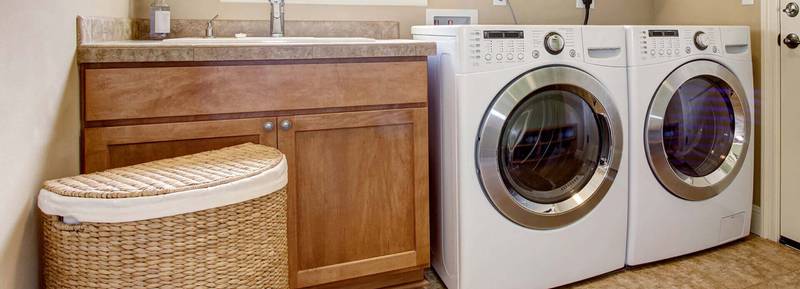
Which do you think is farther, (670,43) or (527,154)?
(670,43)

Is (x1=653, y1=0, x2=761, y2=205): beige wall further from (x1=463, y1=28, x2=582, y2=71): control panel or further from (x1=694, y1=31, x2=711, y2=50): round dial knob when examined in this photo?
(x1=463, y1=28, x2=582, y2=71): control panel

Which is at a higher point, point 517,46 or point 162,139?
point 517,46

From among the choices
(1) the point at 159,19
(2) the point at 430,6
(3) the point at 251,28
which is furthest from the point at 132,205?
(2) the point at 430,6

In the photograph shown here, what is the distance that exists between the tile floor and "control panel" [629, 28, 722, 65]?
79 cm

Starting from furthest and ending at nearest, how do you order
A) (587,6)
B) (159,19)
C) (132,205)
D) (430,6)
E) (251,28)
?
(587,6) → (430,6) → (251,28) → (159,19) → (132,205)

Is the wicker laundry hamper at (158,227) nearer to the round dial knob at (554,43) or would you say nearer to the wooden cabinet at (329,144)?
the wooden cabinet at (329,144)

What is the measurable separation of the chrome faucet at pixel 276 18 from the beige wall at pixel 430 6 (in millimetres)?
179

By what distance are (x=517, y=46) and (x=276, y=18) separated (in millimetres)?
943

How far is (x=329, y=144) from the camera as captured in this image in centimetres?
160

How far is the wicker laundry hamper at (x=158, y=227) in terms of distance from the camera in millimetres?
1000

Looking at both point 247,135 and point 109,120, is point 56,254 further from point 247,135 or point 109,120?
point 247,135

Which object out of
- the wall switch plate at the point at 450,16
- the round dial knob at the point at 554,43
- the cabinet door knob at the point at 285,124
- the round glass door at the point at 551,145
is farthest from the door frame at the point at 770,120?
the cabinet door knob at the point at 285,124

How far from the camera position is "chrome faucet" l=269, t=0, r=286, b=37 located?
202cm

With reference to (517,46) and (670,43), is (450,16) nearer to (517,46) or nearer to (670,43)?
(517,46)
